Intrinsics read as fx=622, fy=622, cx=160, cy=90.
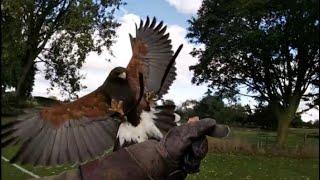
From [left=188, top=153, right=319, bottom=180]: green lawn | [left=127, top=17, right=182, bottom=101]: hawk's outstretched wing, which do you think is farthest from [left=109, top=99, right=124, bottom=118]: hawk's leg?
[left=188, top=153, right=319, bottom=180]: green lawn

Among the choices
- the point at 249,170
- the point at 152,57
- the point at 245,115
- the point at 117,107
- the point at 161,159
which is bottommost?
the point at 249,170

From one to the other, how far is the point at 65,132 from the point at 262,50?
34.0m

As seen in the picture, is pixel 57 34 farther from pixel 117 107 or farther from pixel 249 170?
pixel 117 107

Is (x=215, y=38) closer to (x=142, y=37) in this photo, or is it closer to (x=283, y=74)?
(x=283, y=74)

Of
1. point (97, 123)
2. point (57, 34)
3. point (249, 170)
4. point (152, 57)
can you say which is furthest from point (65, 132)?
point (57, 34)

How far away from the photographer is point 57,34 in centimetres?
3806

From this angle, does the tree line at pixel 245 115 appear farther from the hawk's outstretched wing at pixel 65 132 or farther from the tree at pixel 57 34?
the hawk's outstretched wing at pixel 65 132

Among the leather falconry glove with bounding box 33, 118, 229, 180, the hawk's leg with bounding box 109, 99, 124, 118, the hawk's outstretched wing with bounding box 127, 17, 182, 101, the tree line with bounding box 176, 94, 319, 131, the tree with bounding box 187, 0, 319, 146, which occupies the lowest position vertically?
the leather falconry glove with bounding box 33, 118, 229, 180

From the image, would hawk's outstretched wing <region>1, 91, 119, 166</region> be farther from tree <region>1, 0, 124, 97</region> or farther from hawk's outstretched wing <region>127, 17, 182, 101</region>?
tree <region>1, 0, 124, 97</region>

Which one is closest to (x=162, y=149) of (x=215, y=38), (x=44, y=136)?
(x=44, y=136)

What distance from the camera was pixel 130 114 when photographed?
179 inches

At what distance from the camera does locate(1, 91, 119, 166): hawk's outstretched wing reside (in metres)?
3.32

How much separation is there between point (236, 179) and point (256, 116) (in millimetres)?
30957

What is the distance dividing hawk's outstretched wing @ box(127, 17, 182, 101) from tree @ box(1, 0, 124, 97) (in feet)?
86.9
